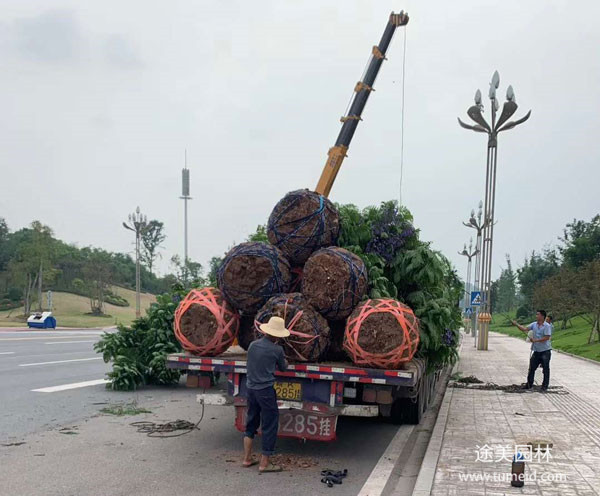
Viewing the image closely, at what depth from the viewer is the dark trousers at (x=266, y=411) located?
5941mm

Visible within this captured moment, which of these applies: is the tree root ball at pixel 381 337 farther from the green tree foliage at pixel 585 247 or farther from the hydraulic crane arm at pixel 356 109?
the green tree foliage at pixel 585 247

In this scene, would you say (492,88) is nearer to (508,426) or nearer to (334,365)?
(508,426)

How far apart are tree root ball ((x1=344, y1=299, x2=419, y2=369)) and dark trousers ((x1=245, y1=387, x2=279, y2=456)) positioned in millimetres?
1009

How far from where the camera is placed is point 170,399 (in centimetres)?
1062

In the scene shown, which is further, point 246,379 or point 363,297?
point 363,297

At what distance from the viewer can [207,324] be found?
680 centimetres

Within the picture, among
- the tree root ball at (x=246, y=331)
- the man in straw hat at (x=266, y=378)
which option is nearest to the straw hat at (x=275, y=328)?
the man in straw hat at (x=266, y=378)

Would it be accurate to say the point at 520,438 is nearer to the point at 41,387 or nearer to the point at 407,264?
the point at 407,264

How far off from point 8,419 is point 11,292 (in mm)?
60338

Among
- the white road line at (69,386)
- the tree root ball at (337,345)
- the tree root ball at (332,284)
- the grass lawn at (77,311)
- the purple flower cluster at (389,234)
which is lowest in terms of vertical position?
the grass lawn at (77,311)

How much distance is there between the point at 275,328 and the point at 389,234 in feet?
8.77

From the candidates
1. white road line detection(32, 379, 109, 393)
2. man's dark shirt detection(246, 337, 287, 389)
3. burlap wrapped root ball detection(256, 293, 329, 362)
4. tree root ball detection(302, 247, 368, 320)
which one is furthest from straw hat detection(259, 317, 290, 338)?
white road line detection(32, 379, 109, 393)

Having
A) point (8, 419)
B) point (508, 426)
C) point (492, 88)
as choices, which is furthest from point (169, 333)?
point (492, 88)

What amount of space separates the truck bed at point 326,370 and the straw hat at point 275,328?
53 cm
